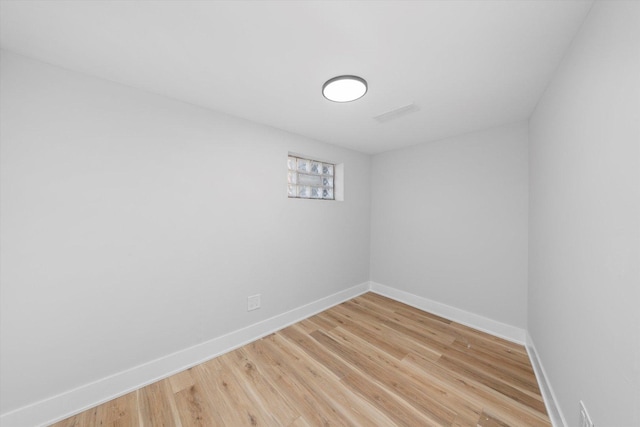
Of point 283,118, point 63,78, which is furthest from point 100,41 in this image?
point 283,118

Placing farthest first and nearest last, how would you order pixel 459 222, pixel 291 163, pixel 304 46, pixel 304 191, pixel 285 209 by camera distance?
1. pixel 304 191
2. pixel 291 163
3. pixel 459 222
4. pixel 285 209
5. pixel 304 46

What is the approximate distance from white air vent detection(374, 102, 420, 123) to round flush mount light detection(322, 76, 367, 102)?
0.52 meters

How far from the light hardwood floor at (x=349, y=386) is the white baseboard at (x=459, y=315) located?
0.37 feet

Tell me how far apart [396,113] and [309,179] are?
1.37m

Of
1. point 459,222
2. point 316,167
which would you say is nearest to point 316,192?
point 316,167

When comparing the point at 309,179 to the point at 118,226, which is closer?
the point at 118,226

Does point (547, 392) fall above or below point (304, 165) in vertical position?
below

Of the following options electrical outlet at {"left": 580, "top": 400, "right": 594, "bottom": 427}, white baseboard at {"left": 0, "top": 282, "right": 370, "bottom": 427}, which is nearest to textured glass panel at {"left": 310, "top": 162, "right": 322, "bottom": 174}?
white baseboard at {"left": 0, "top": 282, "right": 370, "bottom": 427}

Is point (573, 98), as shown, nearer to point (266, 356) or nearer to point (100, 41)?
point (100, 41)

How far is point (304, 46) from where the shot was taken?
1.27 m

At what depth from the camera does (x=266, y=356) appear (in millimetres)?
2037

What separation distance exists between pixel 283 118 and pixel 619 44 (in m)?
2.11

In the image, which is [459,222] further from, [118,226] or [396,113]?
[118,226]

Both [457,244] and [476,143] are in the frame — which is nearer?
[476,143]
